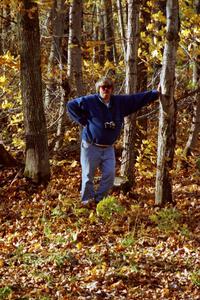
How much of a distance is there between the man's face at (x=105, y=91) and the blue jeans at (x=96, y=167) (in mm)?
805

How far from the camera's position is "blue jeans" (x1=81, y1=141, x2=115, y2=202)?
24.3ft

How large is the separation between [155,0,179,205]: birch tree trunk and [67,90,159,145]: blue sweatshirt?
400 mm

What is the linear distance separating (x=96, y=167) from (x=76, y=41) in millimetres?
2994

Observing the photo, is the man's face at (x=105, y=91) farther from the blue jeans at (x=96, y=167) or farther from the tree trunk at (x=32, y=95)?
the tree trunk at (x=32, y=95)

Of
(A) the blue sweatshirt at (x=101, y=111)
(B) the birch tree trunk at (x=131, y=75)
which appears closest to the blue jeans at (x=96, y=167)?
(A) the blue sweatshirt at (x=101, y=111)

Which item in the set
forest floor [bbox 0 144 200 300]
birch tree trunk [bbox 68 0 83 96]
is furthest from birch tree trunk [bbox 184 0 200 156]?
birch tree trunk [bbox 68 0 83 96]

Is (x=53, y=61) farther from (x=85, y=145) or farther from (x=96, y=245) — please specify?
(x=96, y=245)

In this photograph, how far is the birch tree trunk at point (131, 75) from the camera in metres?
7.84

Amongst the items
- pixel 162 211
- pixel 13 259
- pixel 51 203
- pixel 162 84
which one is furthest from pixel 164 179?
pixel 13 259

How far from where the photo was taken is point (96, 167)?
299 inches

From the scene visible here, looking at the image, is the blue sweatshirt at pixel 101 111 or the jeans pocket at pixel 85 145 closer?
the blue sweatshirt at pixel 101 111

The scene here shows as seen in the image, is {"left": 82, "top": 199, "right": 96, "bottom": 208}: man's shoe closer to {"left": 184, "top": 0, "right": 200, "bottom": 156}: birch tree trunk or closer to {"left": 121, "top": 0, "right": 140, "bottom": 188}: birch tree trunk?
{"left": 121, "top": 0, "right": 140, "bottom": 188}: birch tree trunk

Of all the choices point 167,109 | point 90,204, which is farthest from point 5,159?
point 167,109

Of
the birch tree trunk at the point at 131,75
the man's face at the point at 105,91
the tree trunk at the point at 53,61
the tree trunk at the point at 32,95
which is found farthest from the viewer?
the tree trunk at the point at 53,61
